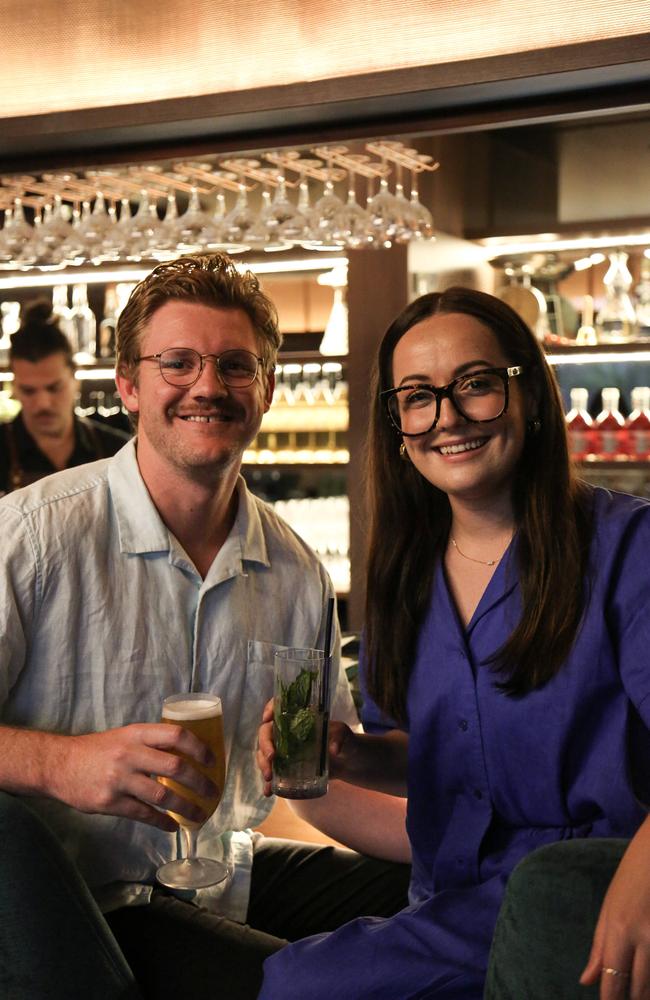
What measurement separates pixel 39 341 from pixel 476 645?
4.43 metres

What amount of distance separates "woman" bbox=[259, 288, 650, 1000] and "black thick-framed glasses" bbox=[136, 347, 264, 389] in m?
0.26

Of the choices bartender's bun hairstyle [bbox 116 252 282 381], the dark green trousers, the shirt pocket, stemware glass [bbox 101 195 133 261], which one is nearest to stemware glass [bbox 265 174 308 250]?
stemware glass [bbox 101 195 133 261]

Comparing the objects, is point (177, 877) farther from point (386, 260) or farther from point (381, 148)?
point (386, 260)

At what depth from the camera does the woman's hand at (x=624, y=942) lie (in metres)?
1.18

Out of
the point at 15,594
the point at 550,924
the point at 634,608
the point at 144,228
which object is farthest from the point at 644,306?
the point at 550,924

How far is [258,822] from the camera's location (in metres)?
2.05

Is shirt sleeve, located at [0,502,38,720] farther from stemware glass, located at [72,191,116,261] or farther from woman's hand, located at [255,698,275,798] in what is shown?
stemware glass, located at [72,191,116,261]

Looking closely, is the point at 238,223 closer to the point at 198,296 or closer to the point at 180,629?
the point at 198,296

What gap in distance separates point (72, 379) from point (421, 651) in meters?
4.24

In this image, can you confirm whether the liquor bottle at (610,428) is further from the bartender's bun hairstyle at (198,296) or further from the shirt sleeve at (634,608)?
the shirt sleeve at (634,608)

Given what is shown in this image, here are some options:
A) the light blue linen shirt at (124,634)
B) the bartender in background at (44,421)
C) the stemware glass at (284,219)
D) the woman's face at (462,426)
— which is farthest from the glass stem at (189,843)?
the bartender in background at (44,421)

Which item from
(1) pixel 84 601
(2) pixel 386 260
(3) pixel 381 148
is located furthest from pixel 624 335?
(1) pixel 84 601

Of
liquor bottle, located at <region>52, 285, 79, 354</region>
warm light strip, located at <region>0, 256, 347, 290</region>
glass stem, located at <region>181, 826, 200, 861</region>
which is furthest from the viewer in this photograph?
liquor bottle, located at <region>52, 285, 79, 354</region>

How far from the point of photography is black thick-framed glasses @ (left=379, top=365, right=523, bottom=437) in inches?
65.2
